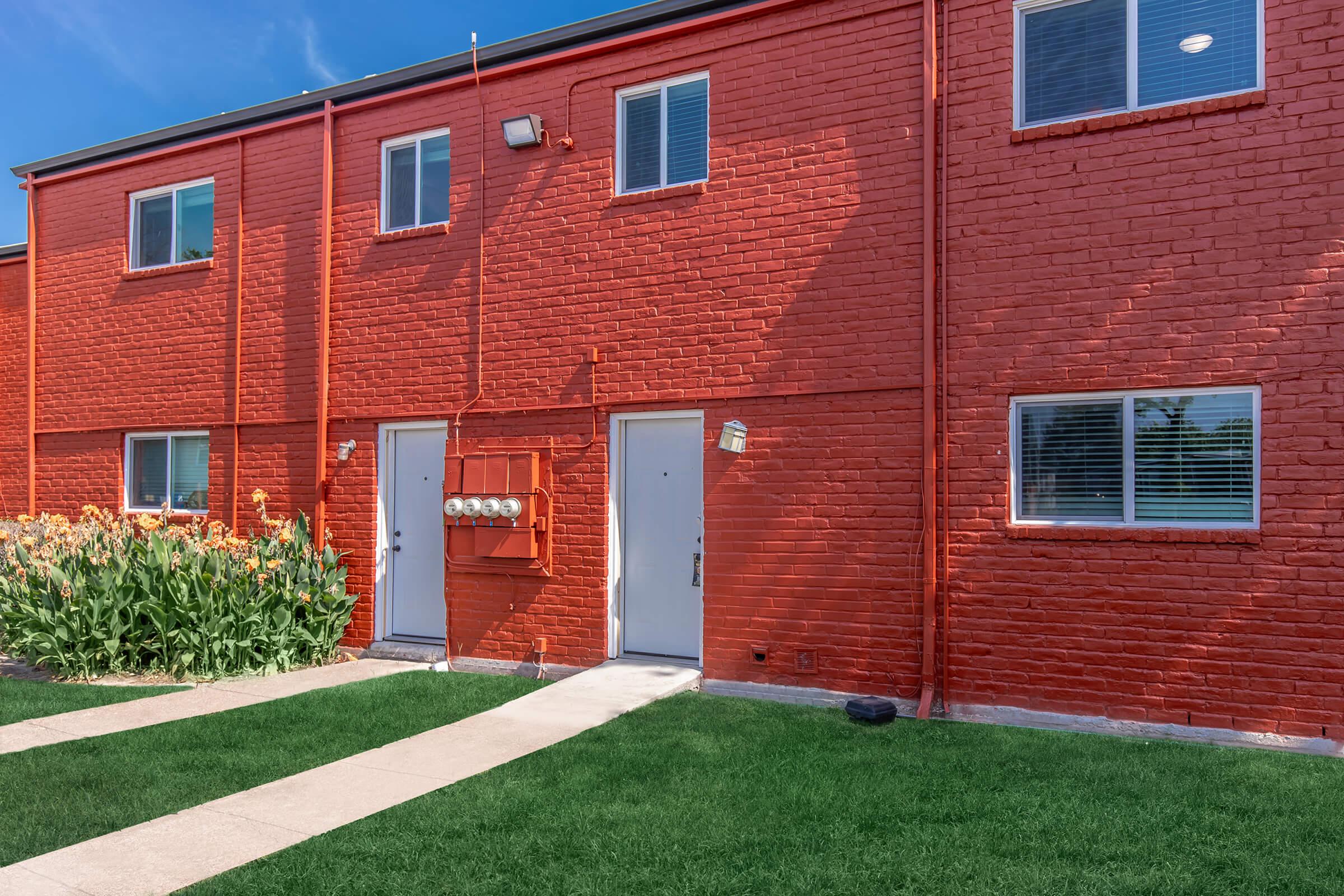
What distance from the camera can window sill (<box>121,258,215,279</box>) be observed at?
37.5 feet


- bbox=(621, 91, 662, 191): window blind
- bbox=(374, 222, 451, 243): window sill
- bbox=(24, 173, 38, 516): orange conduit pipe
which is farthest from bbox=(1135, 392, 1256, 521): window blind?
bbox=(24, 173, 38, 516): orange conduit pipe

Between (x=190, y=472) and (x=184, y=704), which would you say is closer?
(x=184, y=704)

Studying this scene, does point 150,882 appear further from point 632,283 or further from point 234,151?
point 234,151

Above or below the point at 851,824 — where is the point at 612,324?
above

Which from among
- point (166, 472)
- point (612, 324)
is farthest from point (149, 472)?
point (612, 324)

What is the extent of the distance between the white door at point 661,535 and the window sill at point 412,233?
2806 millimetres

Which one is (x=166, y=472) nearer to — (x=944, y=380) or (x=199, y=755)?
(x=199, y=755)

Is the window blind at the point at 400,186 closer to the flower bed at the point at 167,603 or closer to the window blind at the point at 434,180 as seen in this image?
the window blind at the point at 434,180

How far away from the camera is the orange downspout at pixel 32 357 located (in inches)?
502

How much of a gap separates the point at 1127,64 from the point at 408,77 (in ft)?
22.2

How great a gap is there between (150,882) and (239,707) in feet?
11.8

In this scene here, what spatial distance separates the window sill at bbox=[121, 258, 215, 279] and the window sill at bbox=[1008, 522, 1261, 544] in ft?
30.2

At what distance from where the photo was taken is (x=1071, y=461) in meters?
7.27

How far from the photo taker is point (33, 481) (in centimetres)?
1280
